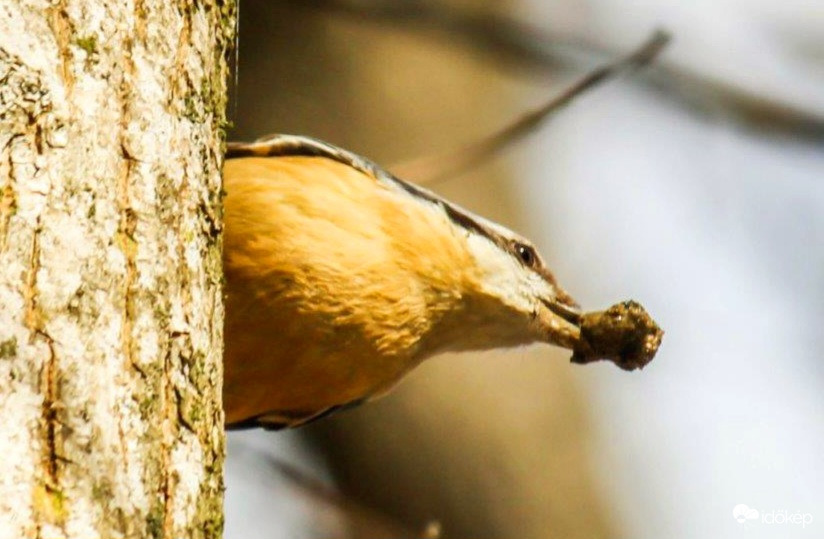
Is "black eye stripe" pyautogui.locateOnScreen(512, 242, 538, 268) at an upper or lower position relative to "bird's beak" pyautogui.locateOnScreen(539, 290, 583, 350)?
upper

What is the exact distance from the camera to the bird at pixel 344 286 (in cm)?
179

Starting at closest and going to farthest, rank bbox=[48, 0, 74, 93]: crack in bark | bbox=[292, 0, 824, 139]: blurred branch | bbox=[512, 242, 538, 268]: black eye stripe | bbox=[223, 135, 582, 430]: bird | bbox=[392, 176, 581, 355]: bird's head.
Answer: bbox=[48, 0, 74, 93]: crack in bark
bbox=[223, 135, 582, 430]: bird
bbox=[392, 176, 581, 355]: bird's head
bbox=[512, 242, 538, 268]: black eye stripe
bbox=[292, 0, 824, 139]: blurred branch

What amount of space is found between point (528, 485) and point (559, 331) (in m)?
0.92

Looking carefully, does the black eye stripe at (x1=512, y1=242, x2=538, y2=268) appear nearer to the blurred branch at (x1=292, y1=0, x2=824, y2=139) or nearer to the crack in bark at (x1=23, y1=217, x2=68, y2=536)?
the blurred branch at (x1=292, y1=0, x2=824, y2=139)

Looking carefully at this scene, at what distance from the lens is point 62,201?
1111 mm

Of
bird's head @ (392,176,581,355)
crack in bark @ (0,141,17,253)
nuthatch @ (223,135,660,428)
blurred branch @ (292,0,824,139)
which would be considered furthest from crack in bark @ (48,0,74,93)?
blurred branch @ (292,0,824,139)

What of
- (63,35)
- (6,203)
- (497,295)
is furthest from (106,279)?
(497,295)

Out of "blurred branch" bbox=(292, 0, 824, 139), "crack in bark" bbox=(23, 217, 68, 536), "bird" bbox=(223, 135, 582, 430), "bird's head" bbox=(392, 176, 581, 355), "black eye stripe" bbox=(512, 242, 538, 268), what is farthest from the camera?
"blurred branch" bbox=(292, 0, 824, 139)

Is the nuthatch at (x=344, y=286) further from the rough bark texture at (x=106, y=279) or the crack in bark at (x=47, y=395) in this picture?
the crack in bark at (x=47, y=395)

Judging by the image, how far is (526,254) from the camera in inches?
88.0

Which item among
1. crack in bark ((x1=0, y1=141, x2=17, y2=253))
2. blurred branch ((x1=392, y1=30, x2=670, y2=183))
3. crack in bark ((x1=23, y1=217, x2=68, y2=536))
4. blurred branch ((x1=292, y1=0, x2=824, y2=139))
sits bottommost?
crack in bark ((x1=23, y1=217, x2=68, y2=536))

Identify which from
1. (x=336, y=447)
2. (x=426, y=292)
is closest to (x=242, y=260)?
(x=426, y=292)

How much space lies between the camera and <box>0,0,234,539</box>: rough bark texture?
41.0 inches

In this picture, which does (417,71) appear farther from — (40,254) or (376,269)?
(40,254)
